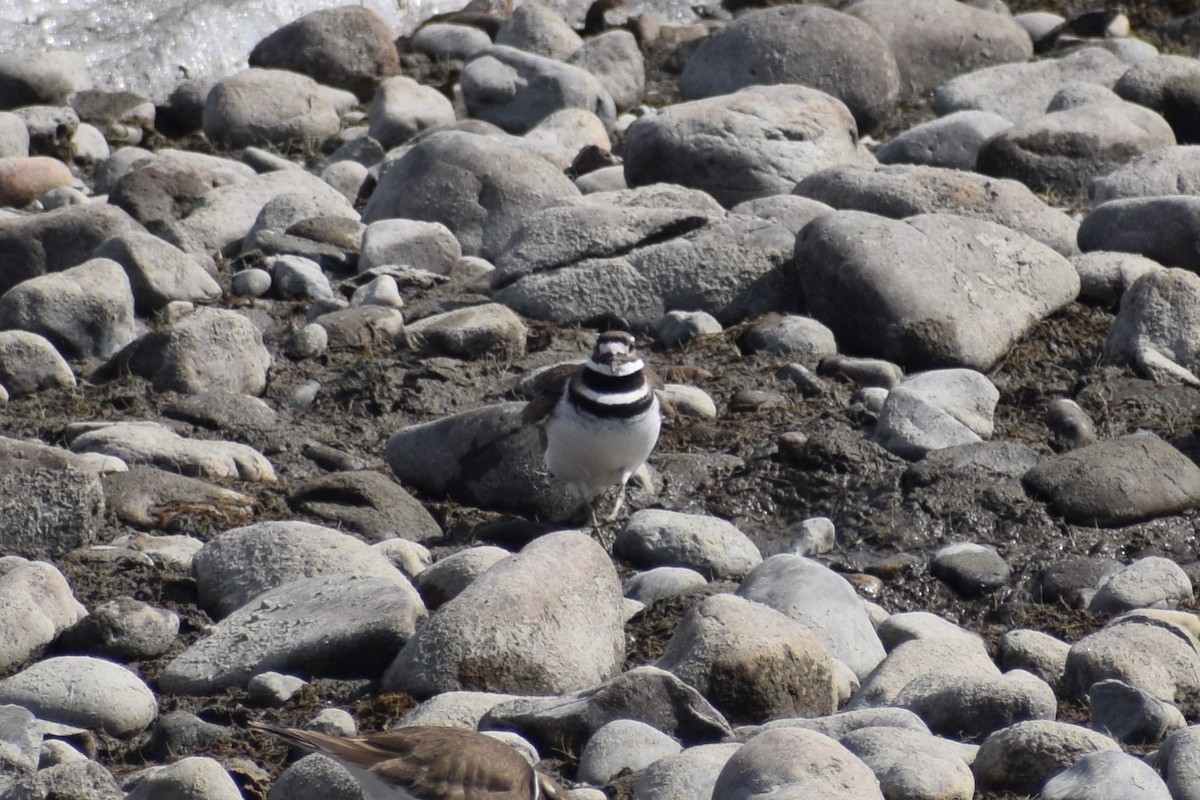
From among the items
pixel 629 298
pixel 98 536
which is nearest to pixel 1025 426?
pixel 629 298

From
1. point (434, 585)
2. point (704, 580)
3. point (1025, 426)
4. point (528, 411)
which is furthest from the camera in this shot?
point (1025, 426)

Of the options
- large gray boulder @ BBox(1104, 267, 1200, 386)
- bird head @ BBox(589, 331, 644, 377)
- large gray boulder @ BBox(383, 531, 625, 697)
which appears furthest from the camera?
large gray boulder @ BBox(1104, 267, 1200, 386)

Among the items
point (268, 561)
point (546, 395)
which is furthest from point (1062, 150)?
point (268, 561)

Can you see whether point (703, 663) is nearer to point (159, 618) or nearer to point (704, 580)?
point (704, 580)

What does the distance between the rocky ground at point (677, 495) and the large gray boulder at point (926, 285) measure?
0.45ft

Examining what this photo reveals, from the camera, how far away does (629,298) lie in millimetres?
9711

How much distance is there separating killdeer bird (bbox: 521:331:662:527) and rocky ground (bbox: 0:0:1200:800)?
28 centimetres

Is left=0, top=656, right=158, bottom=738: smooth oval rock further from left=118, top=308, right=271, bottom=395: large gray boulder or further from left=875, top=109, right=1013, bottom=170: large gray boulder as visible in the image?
left=875, top=109, right=1013, bottom=170: large gray boulder

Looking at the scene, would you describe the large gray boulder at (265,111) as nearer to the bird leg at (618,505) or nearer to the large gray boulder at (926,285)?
the large gray boulder at (926,285)

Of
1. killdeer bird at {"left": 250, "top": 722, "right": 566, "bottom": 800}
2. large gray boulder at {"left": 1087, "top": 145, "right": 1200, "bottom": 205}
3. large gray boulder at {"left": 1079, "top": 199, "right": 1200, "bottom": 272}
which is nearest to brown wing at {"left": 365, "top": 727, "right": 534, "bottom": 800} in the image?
killdeer bird at {"left": 250, "top": 722, "right": 566, "bottom": 800}

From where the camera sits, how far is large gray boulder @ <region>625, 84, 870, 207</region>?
11812 mm

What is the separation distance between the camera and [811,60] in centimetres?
1433

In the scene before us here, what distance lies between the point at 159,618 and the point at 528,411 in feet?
7.02

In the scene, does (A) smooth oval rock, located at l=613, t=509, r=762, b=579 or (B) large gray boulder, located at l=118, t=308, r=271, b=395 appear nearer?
(A) smooth oval rock, located at l=613, t=509, r=762, b=579
